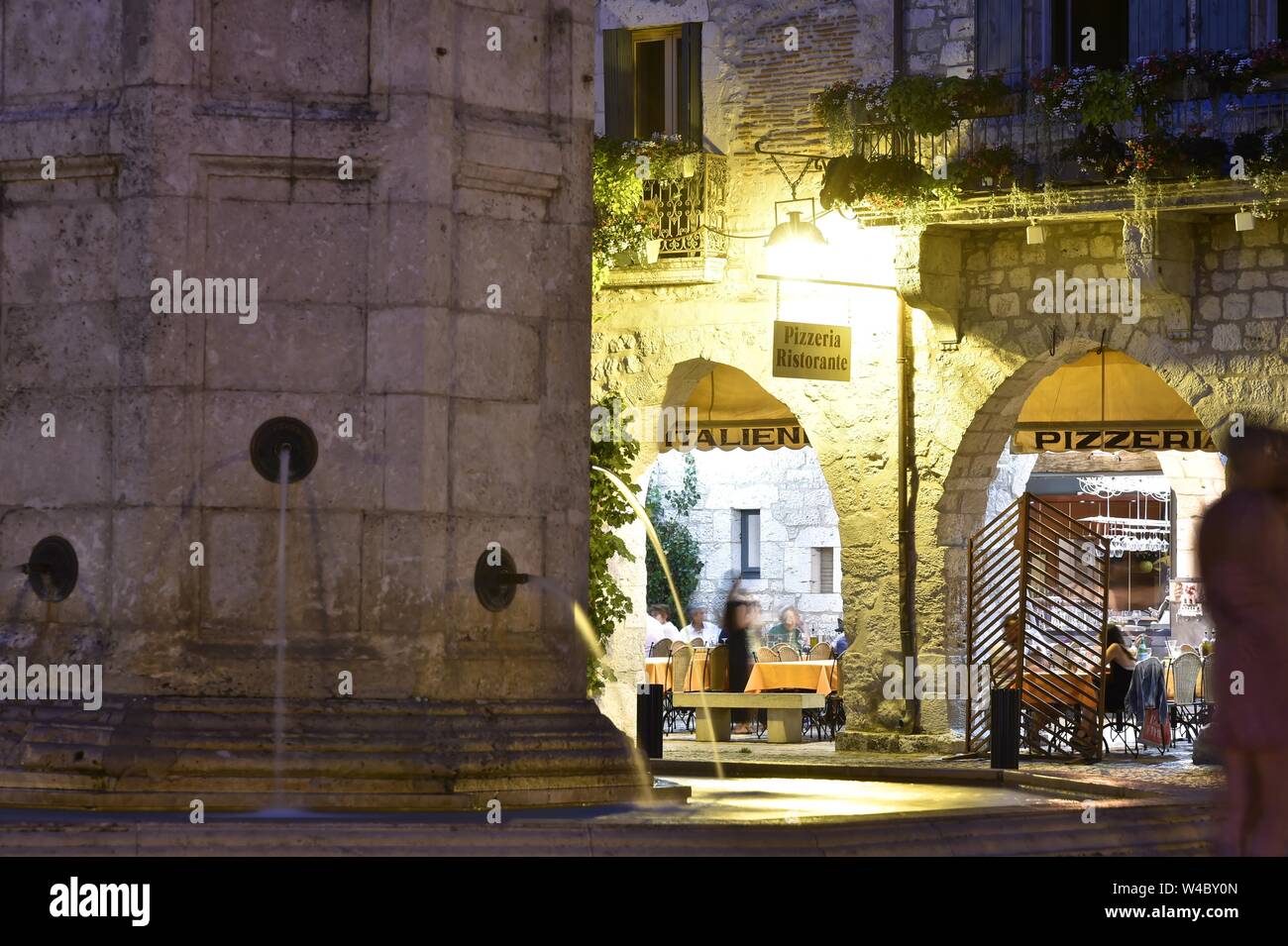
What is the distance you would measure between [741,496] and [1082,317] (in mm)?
15517

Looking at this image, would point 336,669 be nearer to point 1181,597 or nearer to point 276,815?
point 276,815

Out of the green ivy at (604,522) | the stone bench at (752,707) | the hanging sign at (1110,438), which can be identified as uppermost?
the hanging sign at (1110,438)

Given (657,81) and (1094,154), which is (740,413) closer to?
(657,81)

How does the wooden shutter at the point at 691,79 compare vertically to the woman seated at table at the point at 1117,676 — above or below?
above

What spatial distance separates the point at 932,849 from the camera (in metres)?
8.57

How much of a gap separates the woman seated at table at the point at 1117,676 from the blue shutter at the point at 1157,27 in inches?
191

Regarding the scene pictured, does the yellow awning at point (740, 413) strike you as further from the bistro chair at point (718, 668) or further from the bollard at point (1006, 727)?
the bollard at point (1006, 727)

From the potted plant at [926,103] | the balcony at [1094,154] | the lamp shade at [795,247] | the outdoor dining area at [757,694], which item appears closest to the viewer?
the balcony at [1094,154]

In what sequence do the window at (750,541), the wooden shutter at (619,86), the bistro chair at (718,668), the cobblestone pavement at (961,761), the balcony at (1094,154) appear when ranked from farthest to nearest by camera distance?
1. the window at (750,541)
2. the bistro chair at (718,668)
3. the wooden shutter at (619,86)
4. the balcony at (1094,154)
5. the cobblestone pavement at (961,761)

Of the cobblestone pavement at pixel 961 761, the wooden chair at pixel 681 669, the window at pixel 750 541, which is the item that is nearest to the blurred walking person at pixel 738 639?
the cobblestone pavement at pixel 961 761

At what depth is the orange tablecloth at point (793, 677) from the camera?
902 inches

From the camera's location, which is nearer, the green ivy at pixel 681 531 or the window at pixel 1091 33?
the window at pixel 1091 33

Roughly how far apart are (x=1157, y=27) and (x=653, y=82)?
5.01 metres

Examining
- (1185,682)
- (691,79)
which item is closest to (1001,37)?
(691,79)
